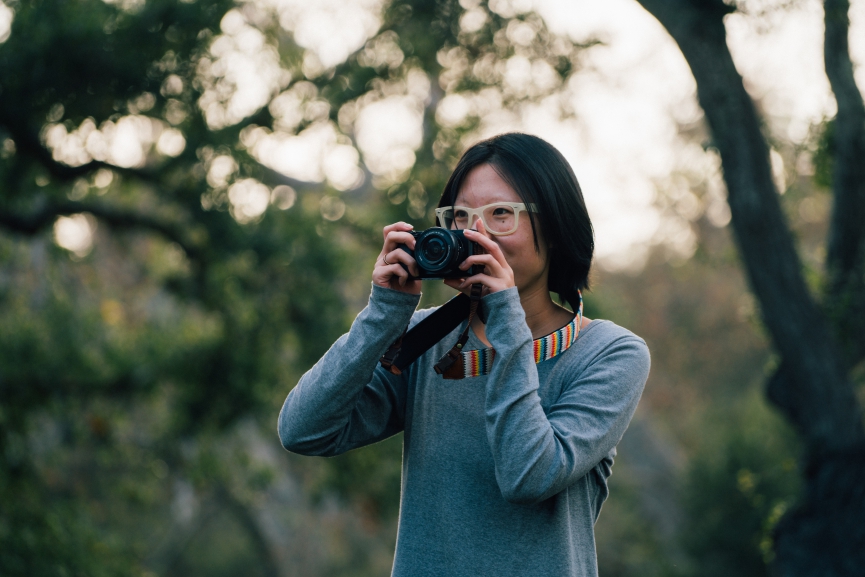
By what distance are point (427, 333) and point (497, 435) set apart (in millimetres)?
291

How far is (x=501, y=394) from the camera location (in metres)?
1.29

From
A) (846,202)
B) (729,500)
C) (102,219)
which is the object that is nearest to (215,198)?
(102,219)

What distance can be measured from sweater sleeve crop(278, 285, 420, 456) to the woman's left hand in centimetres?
13

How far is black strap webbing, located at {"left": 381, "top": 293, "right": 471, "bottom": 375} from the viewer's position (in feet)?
4.89

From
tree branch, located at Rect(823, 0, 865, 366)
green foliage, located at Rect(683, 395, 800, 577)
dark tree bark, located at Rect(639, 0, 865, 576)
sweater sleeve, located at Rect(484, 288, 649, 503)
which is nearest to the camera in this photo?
sweater sleeve, located at Rect(484, 288, 649, 503)

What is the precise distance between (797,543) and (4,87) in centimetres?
474

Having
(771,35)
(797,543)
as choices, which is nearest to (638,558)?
(797,543)

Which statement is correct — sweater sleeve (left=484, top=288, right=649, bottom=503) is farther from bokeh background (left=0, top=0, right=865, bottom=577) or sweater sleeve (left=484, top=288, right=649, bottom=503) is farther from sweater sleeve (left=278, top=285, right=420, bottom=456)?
bokeh background (left=0, top=0, right=865, bottom=577)

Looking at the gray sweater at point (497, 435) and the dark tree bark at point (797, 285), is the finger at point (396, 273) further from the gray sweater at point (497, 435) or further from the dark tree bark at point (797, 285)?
the dark tree bark at point (797, 285)

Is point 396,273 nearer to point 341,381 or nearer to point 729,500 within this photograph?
point 341,381

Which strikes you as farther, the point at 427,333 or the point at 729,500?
the point at 729,500

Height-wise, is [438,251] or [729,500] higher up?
[438,251]

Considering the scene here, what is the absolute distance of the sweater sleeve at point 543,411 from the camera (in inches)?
49.3

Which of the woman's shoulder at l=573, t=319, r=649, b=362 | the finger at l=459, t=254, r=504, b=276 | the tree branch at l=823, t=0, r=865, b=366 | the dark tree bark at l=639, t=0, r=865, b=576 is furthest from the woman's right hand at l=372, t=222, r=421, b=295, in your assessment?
the tree branch at l=823, t=0, r=865, b=366
